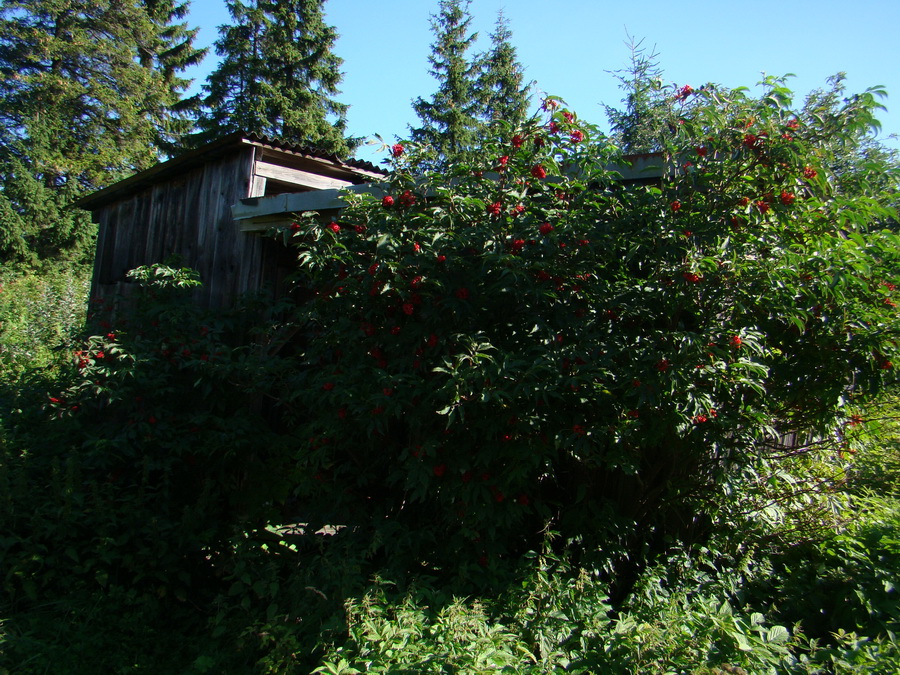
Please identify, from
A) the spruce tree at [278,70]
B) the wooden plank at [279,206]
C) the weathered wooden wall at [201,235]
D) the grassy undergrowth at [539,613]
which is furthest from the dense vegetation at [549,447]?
the spruce tree at [278,70]

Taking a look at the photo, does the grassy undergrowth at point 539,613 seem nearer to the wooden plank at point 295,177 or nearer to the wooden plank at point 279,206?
the wooden plank at point 279,206

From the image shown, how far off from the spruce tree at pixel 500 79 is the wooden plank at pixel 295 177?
18172 mm

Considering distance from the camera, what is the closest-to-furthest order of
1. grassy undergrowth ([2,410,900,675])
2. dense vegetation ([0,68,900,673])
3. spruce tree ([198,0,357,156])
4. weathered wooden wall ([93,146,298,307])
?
grassy undergrowth ([2,410,900,675]) < dense vegetation ([0,68,900,673]) < weathered wooden wall ([93,146,298,307]) < spruce tree ([198,0,357,156])

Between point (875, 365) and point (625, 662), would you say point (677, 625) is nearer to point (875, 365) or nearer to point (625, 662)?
point (625, 662)

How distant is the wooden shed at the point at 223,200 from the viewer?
629 cm

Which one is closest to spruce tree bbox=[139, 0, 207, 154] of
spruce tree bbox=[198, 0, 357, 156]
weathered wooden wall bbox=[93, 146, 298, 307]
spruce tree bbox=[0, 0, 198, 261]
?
spruce tree bbox=[0, 0, 198, 261]

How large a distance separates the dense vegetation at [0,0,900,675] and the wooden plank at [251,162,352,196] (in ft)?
7.30

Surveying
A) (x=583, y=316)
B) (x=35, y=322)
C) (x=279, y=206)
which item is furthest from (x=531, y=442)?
(x=35, y=322)

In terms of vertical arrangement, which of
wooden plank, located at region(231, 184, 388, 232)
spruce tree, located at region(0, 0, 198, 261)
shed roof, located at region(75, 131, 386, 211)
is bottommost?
wooden plank, located at region(231, 184, 388, 232)

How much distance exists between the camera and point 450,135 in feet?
73.4

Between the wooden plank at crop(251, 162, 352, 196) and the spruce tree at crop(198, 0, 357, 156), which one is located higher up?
the spruce tree at crop(198, 0, 357, 156)

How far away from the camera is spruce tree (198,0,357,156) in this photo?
1767 cm

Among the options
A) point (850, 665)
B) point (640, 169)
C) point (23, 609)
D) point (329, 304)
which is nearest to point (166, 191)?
point (329, 304)

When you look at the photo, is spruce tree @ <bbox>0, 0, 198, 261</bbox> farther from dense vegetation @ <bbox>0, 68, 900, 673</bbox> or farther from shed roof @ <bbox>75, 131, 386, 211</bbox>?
dense vegetation @ <bbox>0, 68, 900, 673</bbox>
